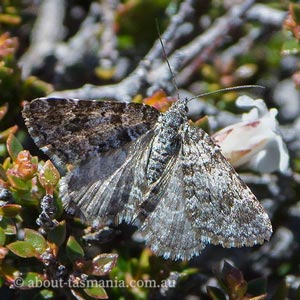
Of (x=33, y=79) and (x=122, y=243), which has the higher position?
(x=33, y=79)

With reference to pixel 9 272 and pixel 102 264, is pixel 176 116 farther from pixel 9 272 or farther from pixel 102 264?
pixel 9 272

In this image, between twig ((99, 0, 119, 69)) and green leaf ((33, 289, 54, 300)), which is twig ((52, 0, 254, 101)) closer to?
twig ((99, 0, 119, 69))

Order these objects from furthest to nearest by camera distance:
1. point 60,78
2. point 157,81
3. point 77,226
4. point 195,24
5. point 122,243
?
point 195,24 < point 60,78 < point 157,81 < point 122,243 < point 77,226

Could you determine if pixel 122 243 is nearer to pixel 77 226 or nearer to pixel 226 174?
pixel 77 226

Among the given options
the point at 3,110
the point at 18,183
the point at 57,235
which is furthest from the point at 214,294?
Result: the point at 3,110

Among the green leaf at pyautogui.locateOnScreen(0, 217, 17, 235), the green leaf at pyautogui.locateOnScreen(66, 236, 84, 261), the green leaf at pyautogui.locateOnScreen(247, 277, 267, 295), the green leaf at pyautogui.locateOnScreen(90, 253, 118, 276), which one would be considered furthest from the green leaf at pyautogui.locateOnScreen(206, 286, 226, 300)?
the green leaf at pyautogui.locateOnScreen(0, 217, 17, 235)

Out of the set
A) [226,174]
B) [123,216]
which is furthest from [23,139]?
[226,174]
